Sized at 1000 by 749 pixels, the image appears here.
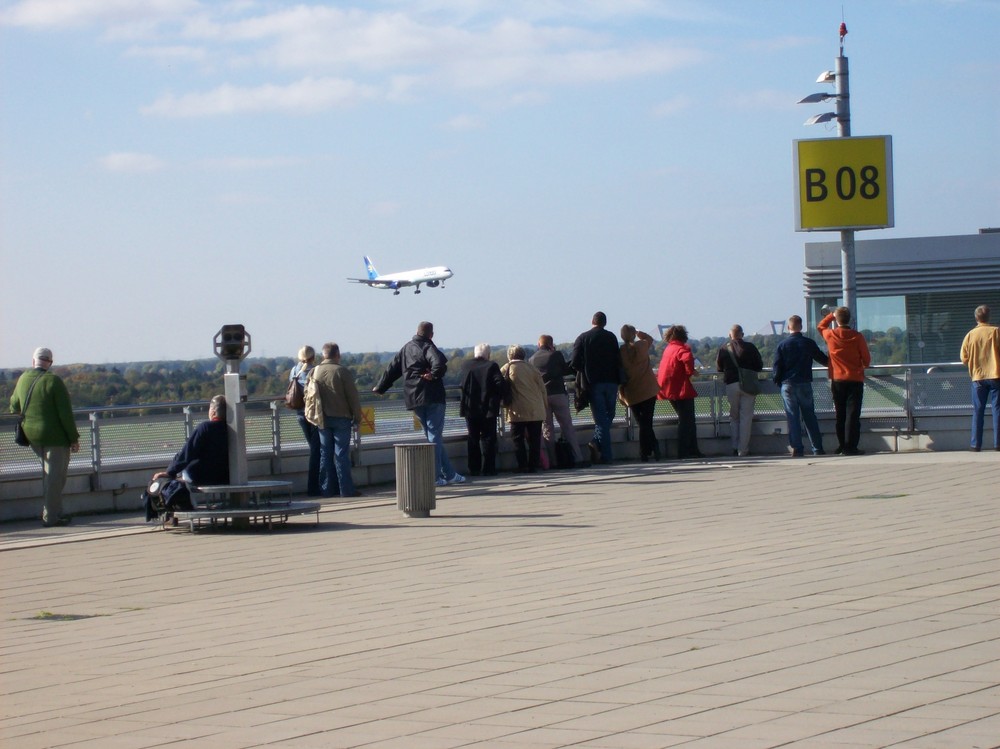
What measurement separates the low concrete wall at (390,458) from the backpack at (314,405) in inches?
40.1

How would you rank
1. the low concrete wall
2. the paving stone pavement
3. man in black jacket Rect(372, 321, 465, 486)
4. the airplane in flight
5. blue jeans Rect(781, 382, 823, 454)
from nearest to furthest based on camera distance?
the paving stone pavement → the low concrete wall → man in black jacket Rect(372, 321, 465, 486) → blue jeans Rect(781, 382, 823, 454) → the airplane in flight

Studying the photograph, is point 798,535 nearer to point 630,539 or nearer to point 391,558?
point 630,539

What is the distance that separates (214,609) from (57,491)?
563 cm

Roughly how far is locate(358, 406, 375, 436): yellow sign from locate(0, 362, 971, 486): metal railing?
6cm

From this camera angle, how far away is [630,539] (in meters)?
11.6

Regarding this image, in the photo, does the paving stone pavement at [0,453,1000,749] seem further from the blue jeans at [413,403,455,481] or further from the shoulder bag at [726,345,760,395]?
the shoulder bag at [726,345,760,395]

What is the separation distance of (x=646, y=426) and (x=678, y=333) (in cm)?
135

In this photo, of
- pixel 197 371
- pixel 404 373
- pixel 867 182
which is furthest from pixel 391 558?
pixel 867 182

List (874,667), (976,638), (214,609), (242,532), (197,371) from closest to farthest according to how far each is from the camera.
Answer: (874,667)
(976,638)
(214,609)
(242,532)
(197,371)

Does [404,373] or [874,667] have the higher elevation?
[404,373]

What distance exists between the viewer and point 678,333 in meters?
19.5

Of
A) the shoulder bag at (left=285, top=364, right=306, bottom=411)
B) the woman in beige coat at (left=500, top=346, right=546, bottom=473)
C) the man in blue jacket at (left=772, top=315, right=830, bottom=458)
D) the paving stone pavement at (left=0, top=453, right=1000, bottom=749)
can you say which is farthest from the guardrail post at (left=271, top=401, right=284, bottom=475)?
→ the man in blue jacket at (left=772, top=315, right=830, bottom=458)

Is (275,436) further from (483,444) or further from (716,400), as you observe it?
(716,400)

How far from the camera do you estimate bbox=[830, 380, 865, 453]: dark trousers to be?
19016mm
